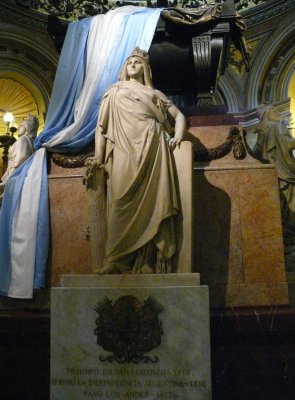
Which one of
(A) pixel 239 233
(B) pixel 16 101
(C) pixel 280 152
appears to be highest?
(B) pixel 16 101

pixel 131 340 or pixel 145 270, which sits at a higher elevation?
pixel 145 270

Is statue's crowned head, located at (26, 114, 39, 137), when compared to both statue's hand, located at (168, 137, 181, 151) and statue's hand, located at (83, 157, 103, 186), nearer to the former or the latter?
statue's hand, located at (83, 157, 103, 186)

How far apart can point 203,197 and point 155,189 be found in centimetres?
72

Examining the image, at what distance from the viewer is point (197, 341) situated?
99.0 inches

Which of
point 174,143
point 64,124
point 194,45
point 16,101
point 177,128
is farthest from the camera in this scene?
point 16,101

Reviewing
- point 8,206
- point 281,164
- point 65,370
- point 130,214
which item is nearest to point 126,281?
point 130,214

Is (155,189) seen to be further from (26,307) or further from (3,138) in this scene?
(3,138)

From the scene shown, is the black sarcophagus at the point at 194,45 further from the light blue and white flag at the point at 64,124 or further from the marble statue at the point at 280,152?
the marble statue at the point at 280,152

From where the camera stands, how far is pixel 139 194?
2811 millimetres

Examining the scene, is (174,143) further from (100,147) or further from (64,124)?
(64,124)

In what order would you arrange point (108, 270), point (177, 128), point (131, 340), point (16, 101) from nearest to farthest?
Result: point (131, 340)
point (108, 270)
point (177, 128)
point (16, 101)

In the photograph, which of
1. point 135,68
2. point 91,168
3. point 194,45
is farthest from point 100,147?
point 194,45

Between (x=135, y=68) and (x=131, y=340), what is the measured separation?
1916 mm

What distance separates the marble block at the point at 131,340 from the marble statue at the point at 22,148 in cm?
161
